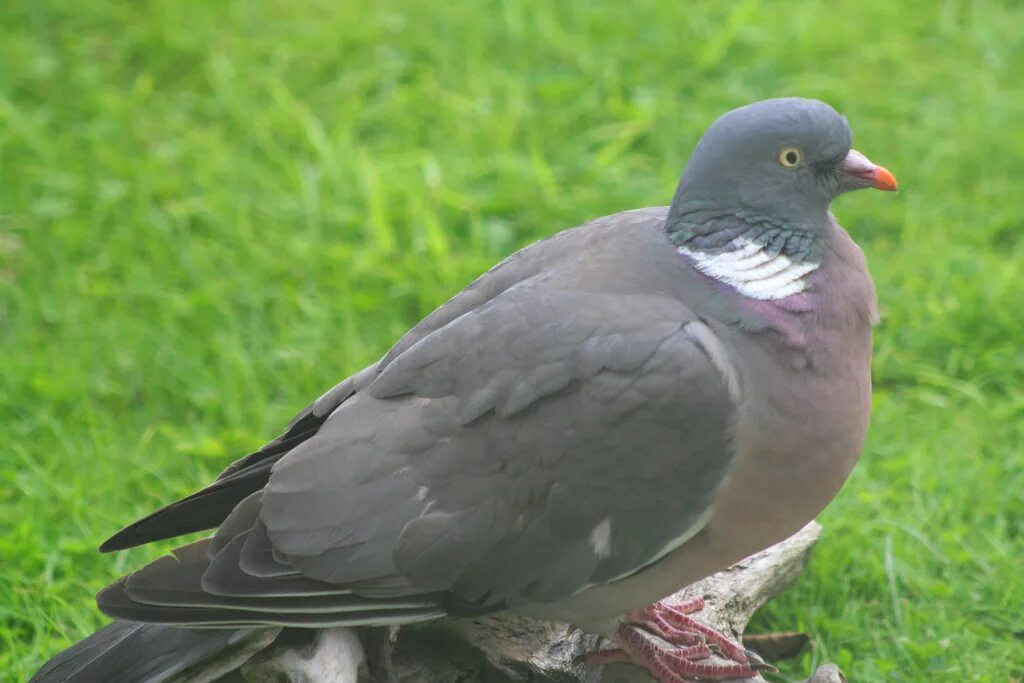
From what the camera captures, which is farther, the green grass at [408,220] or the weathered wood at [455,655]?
the green grass at [408,220]

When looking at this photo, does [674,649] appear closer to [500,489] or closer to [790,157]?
[500,489]

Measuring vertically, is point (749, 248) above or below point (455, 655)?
above

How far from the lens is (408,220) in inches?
209

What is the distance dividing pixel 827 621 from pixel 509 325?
1339 mm

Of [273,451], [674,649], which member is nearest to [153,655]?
[273,451]

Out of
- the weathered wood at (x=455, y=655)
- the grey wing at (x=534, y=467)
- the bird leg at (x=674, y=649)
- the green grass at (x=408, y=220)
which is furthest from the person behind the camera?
the green grass at (x=408, y=220)

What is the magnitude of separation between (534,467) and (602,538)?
0.21m

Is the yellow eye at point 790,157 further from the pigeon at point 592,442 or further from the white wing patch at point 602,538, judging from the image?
the white wing patch at point 602,538

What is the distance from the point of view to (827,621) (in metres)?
3.79

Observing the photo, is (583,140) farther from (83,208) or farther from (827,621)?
(827,621)

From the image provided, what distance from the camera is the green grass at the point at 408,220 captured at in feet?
13.1

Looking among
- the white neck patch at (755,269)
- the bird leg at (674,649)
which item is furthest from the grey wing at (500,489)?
the bird leg at (674,649)

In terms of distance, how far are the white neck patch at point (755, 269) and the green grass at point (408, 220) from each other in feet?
3.68

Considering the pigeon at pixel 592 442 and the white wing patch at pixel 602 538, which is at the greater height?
the pigeon at pixel 592 442
